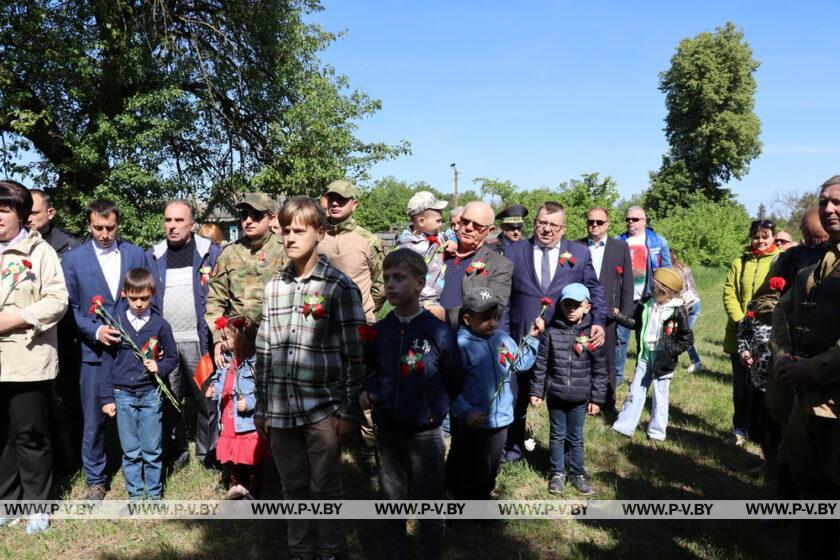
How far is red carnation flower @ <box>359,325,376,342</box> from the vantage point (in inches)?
131

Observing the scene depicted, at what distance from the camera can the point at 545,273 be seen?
4.91 meters

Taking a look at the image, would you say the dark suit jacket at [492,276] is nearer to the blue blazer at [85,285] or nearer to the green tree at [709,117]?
the blue blazer at [85,285]

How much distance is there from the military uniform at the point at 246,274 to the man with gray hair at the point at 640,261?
4.50m

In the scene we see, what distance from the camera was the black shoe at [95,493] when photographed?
447cm

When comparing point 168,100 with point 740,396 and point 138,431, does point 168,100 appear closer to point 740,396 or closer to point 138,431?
point 138,431

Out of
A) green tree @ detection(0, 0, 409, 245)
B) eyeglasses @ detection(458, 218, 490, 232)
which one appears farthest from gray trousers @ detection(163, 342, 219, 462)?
green tree @ detection(0, 0, 409, 245)

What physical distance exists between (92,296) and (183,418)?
4.50ft

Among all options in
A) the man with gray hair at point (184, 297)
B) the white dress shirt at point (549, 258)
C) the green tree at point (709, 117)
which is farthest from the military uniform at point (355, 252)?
the green tree at point (709, 117)

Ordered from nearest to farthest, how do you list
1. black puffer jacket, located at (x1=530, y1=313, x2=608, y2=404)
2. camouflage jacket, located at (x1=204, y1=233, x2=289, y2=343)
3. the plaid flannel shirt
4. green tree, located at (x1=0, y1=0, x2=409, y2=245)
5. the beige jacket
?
1. the plaid flannel shirt
2. the beige jacket
3. camouflage jacket, located at (x1=204, y1=233, x2=289, y2=343)
4. black puffer jacket, located at (x1=530, y1=313, x2=608, y2=404)
5. green tree, located at (x1=0, y1=0, x2=409, y2=245)

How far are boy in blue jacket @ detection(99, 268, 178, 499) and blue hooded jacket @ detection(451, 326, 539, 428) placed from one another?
2.26 m

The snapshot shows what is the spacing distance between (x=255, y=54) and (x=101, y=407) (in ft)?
43.5

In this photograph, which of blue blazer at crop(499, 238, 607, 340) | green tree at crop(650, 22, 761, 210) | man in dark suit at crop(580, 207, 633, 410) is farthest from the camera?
green tree at crop(650, 22, 761, 210)

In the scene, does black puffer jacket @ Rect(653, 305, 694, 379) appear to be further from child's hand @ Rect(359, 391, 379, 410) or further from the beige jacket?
the beige jacket

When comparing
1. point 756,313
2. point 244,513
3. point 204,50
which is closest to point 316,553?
point 244,513
